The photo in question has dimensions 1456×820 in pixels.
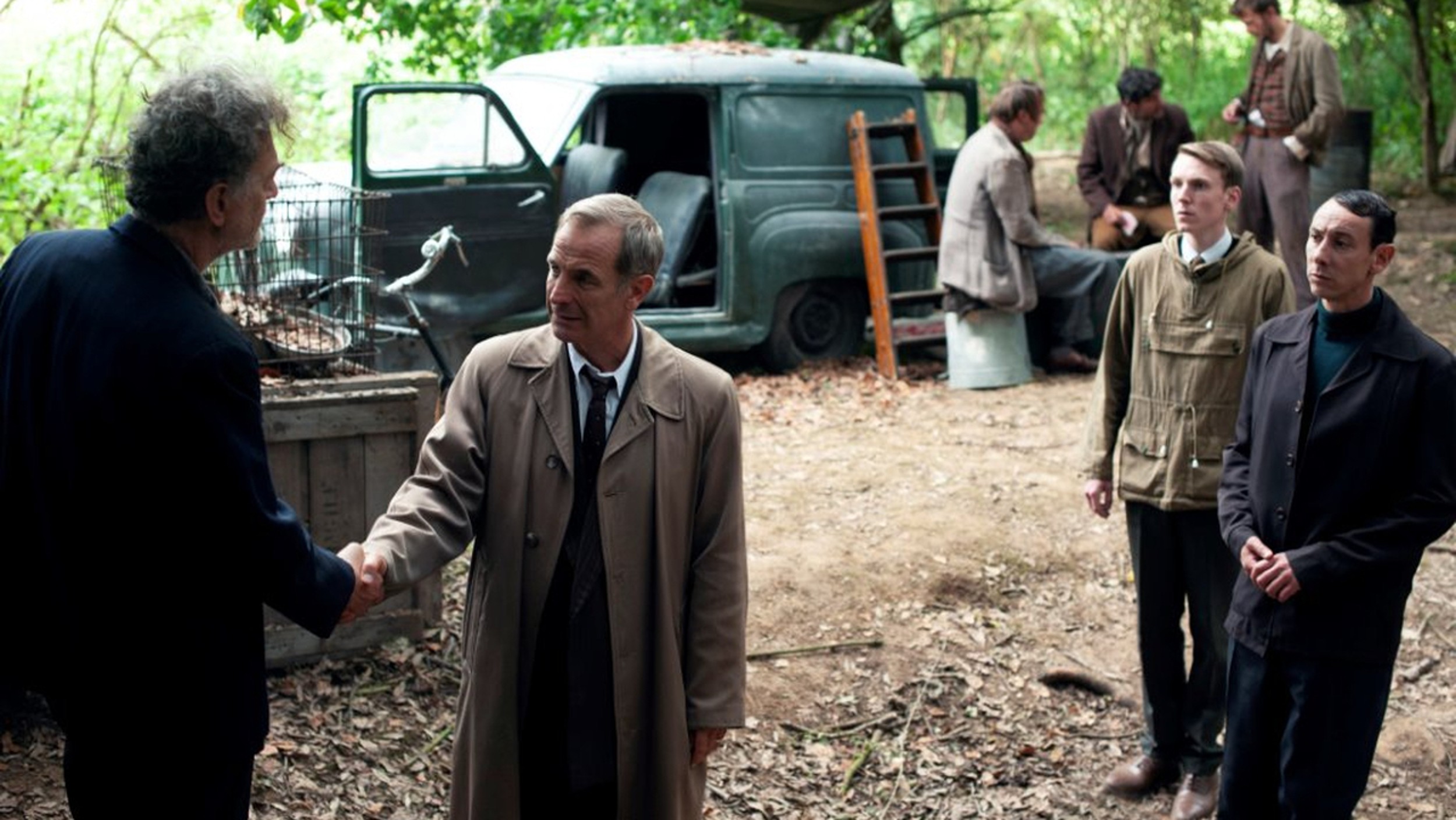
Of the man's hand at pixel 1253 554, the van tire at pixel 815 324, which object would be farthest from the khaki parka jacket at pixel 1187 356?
the van tire at pixel 815 324

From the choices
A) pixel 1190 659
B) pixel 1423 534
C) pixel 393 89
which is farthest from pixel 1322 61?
pixel 1423 534

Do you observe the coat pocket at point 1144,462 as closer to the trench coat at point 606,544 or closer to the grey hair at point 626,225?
the trench coat at point 606,544

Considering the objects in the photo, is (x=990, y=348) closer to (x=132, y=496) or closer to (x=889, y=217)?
(x=889, y=217)

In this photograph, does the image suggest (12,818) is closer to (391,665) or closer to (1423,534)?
(391,665)

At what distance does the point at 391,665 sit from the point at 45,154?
6026 millimetres

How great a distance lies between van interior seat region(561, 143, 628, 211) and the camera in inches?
380

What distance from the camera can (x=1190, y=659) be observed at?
233 inches

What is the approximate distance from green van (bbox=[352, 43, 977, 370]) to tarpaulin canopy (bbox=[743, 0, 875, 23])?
4.32 feet

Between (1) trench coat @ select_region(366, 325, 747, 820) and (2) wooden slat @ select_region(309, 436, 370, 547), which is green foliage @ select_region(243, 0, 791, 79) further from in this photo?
(1) trench coat @ select_region(366, 325, 747, 820)

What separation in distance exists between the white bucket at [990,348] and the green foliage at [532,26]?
389 cm

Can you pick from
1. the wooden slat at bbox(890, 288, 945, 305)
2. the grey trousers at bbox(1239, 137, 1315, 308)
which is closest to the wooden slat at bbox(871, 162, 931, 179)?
the wooden slat at bbox(890, 288, 945, 305)

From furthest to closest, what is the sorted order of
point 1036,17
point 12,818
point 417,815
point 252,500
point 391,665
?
point 1036,17, point 391,665, point 417,815, point 12,818, point 252,500

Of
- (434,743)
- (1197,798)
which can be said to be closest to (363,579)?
(434,743)

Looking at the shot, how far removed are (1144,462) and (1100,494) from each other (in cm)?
28
